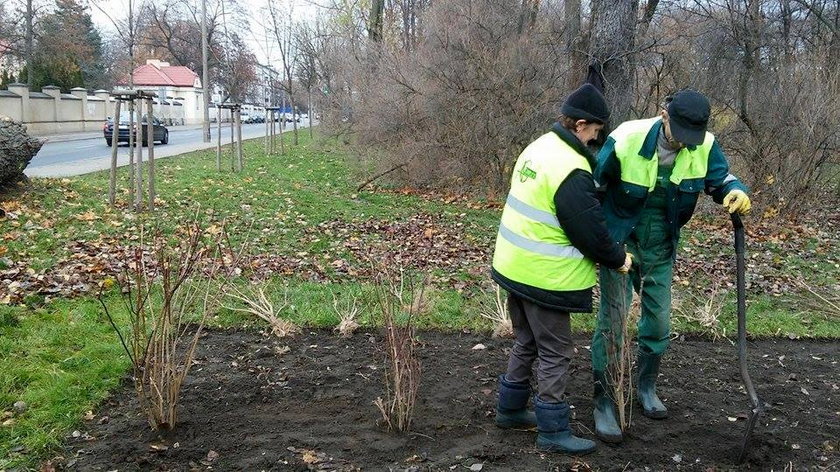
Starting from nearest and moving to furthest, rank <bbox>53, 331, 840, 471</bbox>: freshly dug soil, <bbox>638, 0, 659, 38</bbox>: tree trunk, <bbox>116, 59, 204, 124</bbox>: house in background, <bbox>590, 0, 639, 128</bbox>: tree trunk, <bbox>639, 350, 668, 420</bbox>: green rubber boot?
1. <bbox>53, 331, 840, 471</bbox>: freshly dug soil
2. <bbox>639, 350, 668, 420</bbox>: green rubber boot
3. <bbox>590, 0, 639, 128</bbox>: tree trunk
4. <bbox>638, 0, 659, 38</bbox>: tree trunk
5. <bbox>116, 59, 204, 124</bbox>: house in background

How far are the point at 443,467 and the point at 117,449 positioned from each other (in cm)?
168

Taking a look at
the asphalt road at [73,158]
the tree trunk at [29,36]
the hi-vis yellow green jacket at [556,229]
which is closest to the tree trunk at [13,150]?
the asphalt road at [73,158]

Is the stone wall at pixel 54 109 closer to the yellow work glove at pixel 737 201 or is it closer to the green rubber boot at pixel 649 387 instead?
the green rubber boot at pixel 649 387

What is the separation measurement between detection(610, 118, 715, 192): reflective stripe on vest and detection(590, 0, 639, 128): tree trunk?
22.9 ft

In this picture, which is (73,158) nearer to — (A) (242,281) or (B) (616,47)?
(A) (242,281)

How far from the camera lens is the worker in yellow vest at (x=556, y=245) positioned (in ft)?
10.7

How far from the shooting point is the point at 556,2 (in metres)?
13.2

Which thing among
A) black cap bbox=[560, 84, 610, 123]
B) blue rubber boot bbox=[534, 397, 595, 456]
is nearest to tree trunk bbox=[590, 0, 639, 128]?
black cap bbox=[560, 84, 610, 123]

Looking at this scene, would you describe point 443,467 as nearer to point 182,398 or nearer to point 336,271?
point 182,398

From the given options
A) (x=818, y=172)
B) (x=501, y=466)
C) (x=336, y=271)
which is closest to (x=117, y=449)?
(x=501, y=466)

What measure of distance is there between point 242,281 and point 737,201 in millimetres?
4539

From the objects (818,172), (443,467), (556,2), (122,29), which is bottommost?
(443,467)

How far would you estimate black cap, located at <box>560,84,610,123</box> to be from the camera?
10.8 feet

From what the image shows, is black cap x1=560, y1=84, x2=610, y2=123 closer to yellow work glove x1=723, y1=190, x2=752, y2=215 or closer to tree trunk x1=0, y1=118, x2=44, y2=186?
yellow work glove x1=723, y1=190, x2=752, y2=215
